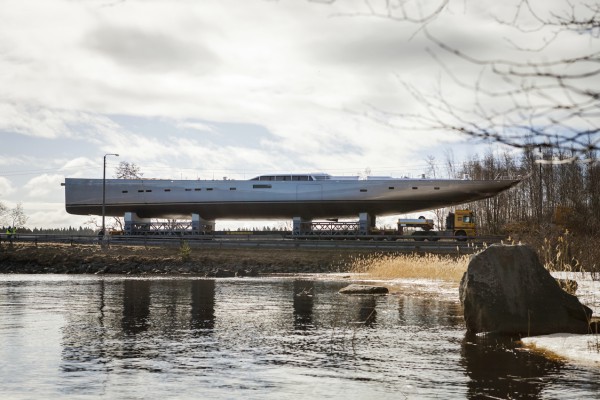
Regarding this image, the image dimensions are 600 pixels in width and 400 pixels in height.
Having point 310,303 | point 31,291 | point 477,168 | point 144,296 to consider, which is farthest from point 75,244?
point 477,168

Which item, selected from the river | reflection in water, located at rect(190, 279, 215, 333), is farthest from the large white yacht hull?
the river

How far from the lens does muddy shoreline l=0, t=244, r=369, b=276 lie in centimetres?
4453

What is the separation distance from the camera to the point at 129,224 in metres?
67.8

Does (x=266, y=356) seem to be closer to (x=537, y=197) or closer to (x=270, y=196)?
(x=270, y=196)

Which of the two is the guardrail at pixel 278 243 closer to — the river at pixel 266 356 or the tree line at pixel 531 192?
the tree line at pixel 531 192

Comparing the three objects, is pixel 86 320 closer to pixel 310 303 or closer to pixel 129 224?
pixel 310 303

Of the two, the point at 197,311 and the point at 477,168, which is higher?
the point at 477,168

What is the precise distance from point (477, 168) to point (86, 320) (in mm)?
65392

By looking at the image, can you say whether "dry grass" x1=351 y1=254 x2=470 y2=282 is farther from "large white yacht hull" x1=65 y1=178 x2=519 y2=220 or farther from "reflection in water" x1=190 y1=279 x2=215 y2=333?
"large white yacht hull" x1=65 y1=178 x2=519 y2=220

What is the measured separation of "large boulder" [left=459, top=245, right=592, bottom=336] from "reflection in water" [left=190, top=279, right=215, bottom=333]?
5652 millimetres

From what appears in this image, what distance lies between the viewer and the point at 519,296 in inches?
504

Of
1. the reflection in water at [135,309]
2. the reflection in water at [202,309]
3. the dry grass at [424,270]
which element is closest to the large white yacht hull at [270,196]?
the dry grass at [424,270]

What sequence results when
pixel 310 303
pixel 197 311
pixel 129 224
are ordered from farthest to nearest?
1. pixel 129 224
2. pixel 310 303
3. pixel 197 311

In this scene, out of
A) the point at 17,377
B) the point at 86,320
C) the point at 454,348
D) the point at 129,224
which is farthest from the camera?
the point at 129,224
